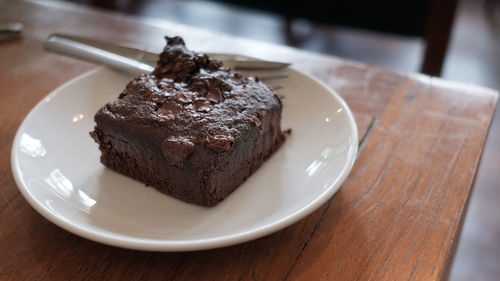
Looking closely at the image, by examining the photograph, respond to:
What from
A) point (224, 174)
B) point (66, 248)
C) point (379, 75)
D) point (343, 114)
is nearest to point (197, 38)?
point (379, 75)

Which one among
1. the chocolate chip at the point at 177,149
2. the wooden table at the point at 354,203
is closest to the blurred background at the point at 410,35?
the wooden table at the point at 354,203

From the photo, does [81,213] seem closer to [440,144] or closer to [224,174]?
[224,174]

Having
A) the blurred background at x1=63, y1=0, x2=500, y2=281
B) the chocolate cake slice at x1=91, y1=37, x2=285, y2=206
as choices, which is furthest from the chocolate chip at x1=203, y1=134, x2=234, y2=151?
the blurred background at x1=63, y1=0, x2=500, y2=281

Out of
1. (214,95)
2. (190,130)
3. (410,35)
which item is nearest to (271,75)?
(214,95)

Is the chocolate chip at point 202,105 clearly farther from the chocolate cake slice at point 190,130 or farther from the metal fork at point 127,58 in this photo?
the metal fork at point 127,58

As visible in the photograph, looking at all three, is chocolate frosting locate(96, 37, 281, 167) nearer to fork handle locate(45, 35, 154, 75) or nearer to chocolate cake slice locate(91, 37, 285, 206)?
chocolate cake slice locate(91, 37, 285, 206)
